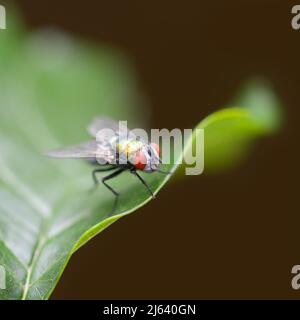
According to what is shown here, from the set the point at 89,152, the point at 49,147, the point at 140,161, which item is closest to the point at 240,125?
the point at 140,161

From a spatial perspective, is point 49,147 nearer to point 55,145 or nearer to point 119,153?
point 55,145

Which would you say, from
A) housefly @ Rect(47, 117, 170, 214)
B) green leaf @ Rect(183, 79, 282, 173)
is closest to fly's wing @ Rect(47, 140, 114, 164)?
housefly @ Rect(47, 117, 170, 214)

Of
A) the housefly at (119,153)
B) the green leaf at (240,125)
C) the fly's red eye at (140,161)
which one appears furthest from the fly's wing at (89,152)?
the green leaf at (240,125)

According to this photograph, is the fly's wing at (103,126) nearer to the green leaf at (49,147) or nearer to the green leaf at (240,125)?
the green leaf at (49,147)

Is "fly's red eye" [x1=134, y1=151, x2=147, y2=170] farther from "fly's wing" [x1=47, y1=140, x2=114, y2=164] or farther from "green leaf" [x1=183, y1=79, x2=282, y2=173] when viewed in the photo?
"green leaf" [x1=183, y1=79, x2=282, y2=173]
